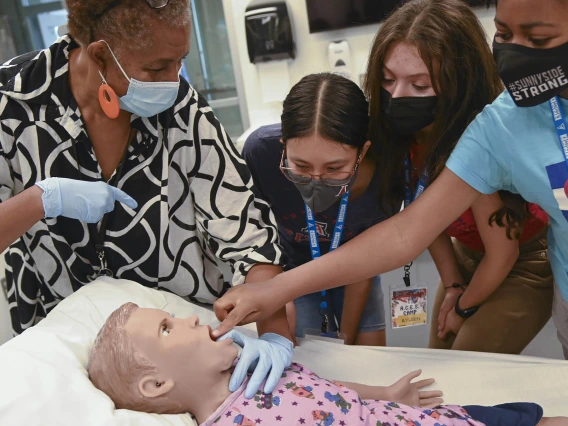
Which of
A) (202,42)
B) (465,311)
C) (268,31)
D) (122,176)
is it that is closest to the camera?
(122,176)

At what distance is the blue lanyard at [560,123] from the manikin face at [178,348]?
0.93 metres

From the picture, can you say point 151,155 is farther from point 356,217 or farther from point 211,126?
point 356,217

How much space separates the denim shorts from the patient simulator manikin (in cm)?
69

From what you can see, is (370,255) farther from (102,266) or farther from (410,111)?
(102,266)

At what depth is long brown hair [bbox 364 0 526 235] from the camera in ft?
5.02

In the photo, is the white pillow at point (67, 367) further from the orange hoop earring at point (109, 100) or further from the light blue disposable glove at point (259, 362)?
the orange hoop earring at point (109, 100)

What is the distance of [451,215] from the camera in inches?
58.3

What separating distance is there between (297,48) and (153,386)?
2.57 m

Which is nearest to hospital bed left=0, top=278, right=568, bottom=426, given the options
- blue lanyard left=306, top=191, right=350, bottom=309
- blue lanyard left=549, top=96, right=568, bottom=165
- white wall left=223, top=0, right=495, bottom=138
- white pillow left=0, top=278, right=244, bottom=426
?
white pillow left=0, top=278, right=244, bottom=426

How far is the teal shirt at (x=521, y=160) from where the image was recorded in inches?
50.9

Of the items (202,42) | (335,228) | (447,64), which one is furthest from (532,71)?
(202,42)

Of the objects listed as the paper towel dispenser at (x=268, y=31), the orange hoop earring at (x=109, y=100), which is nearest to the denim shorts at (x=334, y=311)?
the orange hoop earring at (x=109, y=100)

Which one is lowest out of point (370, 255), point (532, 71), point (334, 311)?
point (334, 311)

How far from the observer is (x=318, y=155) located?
5.06ft
